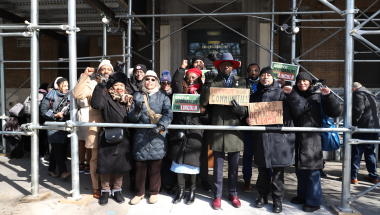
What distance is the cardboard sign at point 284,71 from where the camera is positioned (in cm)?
462

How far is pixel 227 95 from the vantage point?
3.58 meters

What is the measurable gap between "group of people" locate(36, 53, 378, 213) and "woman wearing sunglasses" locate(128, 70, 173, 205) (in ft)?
0.05

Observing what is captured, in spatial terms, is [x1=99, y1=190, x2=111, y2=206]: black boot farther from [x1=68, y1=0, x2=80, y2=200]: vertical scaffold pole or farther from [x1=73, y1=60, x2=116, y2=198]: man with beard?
[x1=68, y1=0, x2=80, y2=200]: vertical scaffold pole

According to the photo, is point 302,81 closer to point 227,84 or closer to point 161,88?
point 227,84

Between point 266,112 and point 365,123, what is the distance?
280 cm

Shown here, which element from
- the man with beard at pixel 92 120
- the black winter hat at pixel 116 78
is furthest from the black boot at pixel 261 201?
the black winter hat at pixel 116 78

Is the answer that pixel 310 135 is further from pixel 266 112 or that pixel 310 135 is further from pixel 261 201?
pixel 261 201

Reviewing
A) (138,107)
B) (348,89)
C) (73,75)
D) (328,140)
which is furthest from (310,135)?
(73,75)

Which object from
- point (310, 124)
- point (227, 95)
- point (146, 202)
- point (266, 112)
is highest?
point (227, 95)

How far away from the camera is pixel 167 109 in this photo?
12.5 ft

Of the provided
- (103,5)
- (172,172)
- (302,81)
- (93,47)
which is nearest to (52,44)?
(93,47)

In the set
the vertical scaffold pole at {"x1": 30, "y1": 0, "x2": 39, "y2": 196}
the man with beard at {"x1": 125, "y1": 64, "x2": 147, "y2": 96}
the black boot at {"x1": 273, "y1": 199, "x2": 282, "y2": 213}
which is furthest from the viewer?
the man with beard at {"x1": 125, "y1": 64, "x2": 147, "y2": 96}

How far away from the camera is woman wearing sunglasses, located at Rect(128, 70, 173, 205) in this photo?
3.81 metres

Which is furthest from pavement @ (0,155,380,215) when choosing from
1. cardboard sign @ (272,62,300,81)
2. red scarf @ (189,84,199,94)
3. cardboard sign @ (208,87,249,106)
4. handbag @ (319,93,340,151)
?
cardboard sign @ (272,62,300,81)
